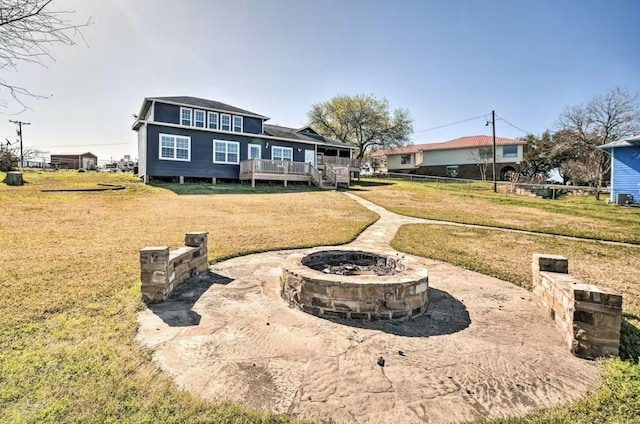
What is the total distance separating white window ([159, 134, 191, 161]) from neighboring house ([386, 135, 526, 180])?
33.3m

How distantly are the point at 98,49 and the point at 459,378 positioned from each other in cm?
484

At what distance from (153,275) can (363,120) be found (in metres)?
38.6

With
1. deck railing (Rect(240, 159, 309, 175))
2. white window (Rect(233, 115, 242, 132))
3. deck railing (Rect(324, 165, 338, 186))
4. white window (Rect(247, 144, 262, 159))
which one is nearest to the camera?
deck railing (Rect(240, 159, 309, 175))

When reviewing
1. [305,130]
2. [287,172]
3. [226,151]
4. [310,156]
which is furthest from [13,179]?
[305,130]

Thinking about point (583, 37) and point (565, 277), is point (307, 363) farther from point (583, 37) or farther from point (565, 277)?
point (583, 37)

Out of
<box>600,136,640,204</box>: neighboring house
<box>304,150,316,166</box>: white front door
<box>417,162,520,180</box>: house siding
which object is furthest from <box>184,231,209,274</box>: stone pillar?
<box>417,162,520,180</box>: house siding

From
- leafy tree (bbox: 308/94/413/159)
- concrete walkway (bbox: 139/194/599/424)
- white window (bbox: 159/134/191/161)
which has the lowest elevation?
concrete walkway (bbox: 139/194/599/424)

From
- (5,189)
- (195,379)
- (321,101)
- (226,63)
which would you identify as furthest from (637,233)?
(321,101)

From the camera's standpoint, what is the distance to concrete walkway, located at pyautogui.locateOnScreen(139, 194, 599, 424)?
2.52 m

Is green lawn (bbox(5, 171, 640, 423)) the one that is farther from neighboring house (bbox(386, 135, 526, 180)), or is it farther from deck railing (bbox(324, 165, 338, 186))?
neighboring house (bbox(386, 135, 526, 180))

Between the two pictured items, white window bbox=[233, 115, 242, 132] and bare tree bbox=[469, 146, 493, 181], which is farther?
bare tree bbox=[469, 146, 493, 181]

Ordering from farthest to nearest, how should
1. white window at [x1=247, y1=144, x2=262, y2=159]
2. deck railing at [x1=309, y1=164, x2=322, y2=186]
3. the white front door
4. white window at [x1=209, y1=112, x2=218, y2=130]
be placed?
the white front door, deck railing at [x1=309, y1=164, x2=322, y2=186], white window at [x1=247, y1=144, x2=262, y2=159], white window at [x1=209, y1=112, x2=218, y2=130]

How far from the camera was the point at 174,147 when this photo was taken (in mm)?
20938

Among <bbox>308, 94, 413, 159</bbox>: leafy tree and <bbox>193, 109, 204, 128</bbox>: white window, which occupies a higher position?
<bbox>308, 94, 413, 159</bbox>: leafy tree
